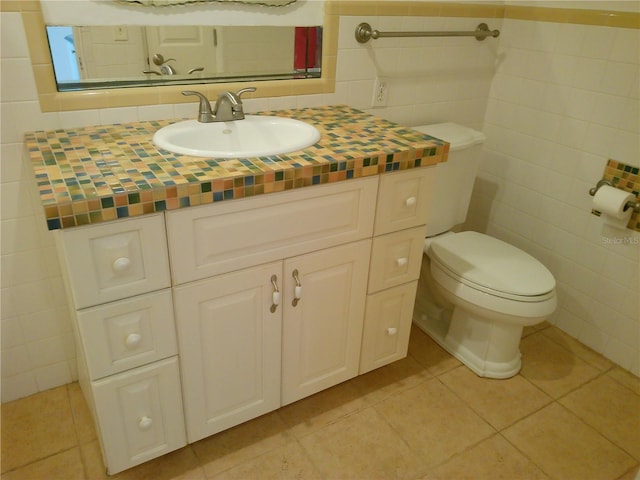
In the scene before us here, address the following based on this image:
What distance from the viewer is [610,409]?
174 centimetres

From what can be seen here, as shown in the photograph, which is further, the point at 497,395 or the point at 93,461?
the point at 497,395

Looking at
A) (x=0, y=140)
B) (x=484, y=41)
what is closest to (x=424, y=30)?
(x=484, y=41)

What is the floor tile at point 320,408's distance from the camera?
1601mm

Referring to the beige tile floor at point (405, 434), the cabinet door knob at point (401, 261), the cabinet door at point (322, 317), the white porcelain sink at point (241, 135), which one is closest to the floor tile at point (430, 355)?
the beige tile floor at point (405, 434)

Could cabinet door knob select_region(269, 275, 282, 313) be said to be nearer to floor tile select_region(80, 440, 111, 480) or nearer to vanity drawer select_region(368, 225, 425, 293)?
vanity drawer select_region(368, 225, 425, 293)

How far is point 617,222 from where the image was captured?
71.6 inches

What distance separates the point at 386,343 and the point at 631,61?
4.18 ft

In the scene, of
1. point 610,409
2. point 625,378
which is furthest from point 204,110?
point 625,378

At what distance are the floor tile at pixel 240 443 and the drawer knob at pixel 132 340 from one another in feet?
1.67

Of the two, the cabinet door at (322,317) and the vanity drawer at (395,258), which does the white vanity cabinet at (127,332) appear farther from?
the vanity drawer at (395,258)

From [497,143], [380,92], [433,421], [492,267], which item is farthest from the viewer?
[497,143]

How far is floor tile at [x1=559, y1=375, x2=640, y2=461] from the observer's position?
163 cm

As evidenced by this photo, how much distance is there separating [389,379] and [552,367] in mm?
652

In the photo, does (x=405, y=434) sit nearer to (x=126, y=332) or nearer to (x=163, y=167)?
(x=126, y=332)
